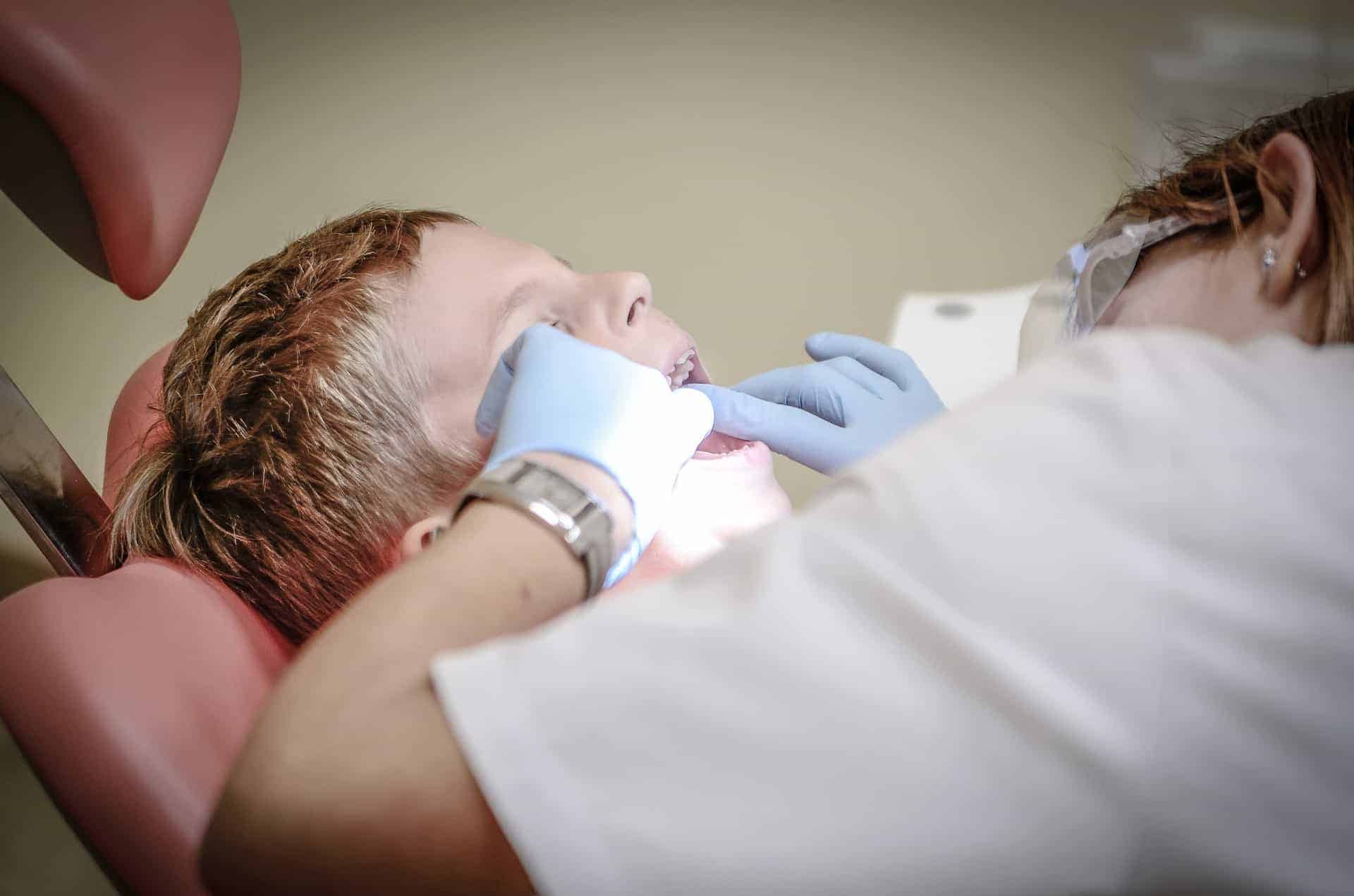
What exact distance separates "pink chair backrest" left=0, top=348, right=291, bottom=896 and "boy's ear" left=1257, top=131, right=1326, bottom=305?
941 mm

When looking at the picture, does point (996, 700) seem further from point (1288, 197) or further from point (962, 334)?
point (962, 334)

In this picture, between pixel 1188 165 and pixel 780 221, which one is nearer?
pixel 1188 165

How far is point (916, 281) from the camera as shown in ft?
6.43

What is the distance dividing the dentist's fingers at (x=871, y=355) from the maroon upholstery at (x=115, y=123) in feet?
2.73

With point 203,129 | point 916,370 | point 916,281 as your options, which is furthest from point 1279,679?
point 916,281

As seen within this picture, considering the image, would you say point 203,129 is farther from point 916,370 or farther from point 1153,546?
point 1153,546

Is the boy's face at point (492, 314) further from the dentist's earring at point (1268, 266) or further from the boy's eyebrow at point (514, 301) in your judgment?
the dentist's earring at point (1268, 266)

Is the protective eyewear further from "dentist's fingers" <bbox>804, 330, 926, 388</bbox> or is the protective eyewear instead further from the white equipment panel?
the white equipment panel

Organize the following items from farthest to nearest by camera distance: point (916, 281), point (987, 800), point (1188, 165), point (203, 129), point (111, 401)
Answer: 1. point (916, 281)
2. point (111, 401)
3. point (203, 129)
4. point (1188, 165)
5. point (987, 800)

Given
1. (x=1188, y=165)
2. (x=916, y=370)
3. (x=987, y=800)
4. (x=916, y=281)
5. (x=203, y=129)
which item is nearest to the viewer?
(x=987, y=800)

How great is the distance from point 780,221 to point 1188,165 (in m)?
1.04

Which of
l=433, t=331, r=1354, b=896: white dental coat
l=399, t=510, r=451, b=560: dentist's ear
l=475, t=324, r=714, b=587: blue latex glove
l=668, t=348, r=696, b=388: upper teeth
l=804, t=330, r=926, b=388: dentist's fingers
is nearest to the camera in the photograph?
l=433, t=331, r=1354, b=896: white dental coat

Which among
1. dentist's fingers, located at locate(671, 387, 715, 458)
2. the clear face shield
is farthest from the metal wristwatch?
the clear face shield

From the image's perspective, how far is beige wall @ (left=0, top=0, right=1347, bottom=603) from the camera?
192cm
